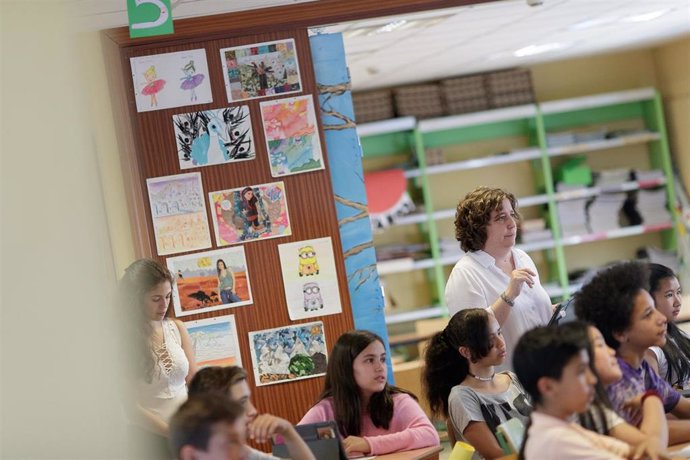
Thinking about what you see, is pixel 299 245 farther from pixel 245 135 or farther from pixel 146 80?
pixel 146 80

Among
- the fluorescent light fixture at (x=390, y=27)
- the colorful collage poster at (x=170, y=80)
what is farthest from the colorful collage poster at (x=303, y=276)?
the fluorescent light fixture at (x=390, y=27)

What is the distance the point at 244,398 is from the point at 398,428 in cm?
91

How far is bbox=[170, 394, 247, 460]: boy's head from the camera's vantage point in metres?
2.92

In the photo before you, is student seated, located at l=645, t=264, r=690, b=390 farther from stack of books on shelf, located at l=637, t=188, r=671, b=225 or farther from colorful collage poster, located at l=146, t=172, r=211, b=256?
stack of books on shelf, located at l=637, t=188, r=671, b=225

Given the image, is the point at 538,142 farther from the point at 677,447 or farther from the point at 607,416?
the point at 607,416

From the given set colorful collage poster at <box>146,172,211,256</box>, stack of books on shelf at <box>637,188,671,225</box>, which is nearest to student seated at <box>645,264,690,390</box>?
colorful collage poster at <box>146,172,211,256</box>

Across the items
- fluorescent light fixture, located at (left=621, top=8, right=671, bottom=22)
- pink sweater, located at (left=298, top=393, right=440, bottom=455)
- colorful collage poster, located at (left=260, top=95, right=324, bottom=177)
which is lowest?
pink sweater, located at (left=298, top=393, right=440, bottom=455)

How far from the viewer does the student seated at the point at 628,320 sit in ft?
11.4

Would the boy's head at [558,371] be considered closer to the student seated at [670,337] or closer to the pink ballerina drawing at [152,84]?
the student seated at [670,337]

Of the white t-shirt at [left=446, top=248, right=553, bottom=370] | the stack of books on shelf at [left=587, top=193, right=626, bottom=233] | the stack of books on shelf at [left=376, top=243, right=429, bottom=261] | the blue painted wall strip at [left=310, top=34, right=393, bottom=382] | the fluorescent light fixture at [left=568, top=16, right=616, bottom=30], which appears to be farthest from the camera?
the stack of books on shelf at [left=587, top=193, right=626, bottom=233]

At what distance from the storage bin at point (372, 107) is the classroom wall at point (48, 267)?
5640 millimetres

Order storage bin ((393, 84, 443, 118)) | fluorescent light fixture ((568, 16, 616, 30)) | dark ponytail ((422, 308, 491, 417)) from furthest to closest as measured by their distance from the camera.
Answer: storage bin ((393, 84, 443, 118)), fluorescent light fixture ((568, 16, 616, 30)), dark ponytail ((422, 308, 491, 417))

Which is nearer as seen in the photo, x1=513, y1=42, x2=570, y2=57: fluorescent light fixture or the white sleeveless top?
the white sleeveless top

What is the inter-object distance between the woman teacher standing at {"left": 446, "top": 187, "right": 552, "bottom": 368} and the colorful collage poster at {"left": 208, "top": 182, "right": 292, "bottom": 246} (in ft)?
2.72
